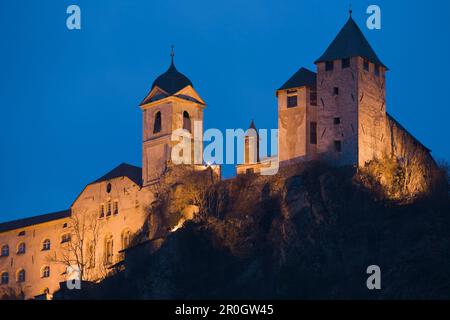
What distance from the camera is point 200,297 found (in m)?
102

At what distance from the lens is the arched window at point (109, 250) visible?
116812 mm

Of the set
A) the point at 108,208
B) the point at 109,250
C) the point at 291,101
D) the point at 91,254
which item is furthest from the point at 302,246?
the point at 91,254

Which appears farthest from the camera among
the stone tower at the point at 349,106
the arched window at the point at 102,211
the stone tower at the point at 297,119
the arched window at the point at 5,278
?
the arched window at the point at 5,278

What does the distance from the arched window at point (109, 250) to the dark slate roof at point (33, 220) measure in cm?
719

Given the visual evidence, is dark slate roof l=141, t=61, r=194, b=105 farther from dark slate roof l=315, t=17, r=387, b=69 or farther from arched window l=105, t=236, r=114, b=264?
dark slate roof l=315, t=17, r=387, b=69

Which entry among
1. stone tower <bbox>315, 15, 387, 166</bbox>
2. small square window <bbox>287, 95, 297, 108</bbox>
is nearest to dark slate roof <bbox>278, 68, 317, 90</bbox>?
small square window <bbox>287, 95, 297, 108</bbox>

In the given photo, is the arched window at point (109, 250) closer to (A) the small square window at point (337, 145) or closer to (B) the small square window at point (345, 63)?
(A) the small square window at point (337, 145)

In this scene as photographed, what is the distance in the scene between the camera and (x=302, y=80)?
358 feet

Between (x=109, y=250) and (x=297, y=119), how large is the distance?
2071 centimetres

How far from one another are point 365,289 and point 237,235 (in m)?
13.0

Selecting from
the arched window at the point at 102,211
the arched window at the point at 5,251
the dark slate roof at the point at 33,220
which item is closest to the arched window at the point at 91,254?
the arched window at the point at 102,211

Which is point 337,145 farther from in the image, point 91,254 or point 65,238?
point 65,238
